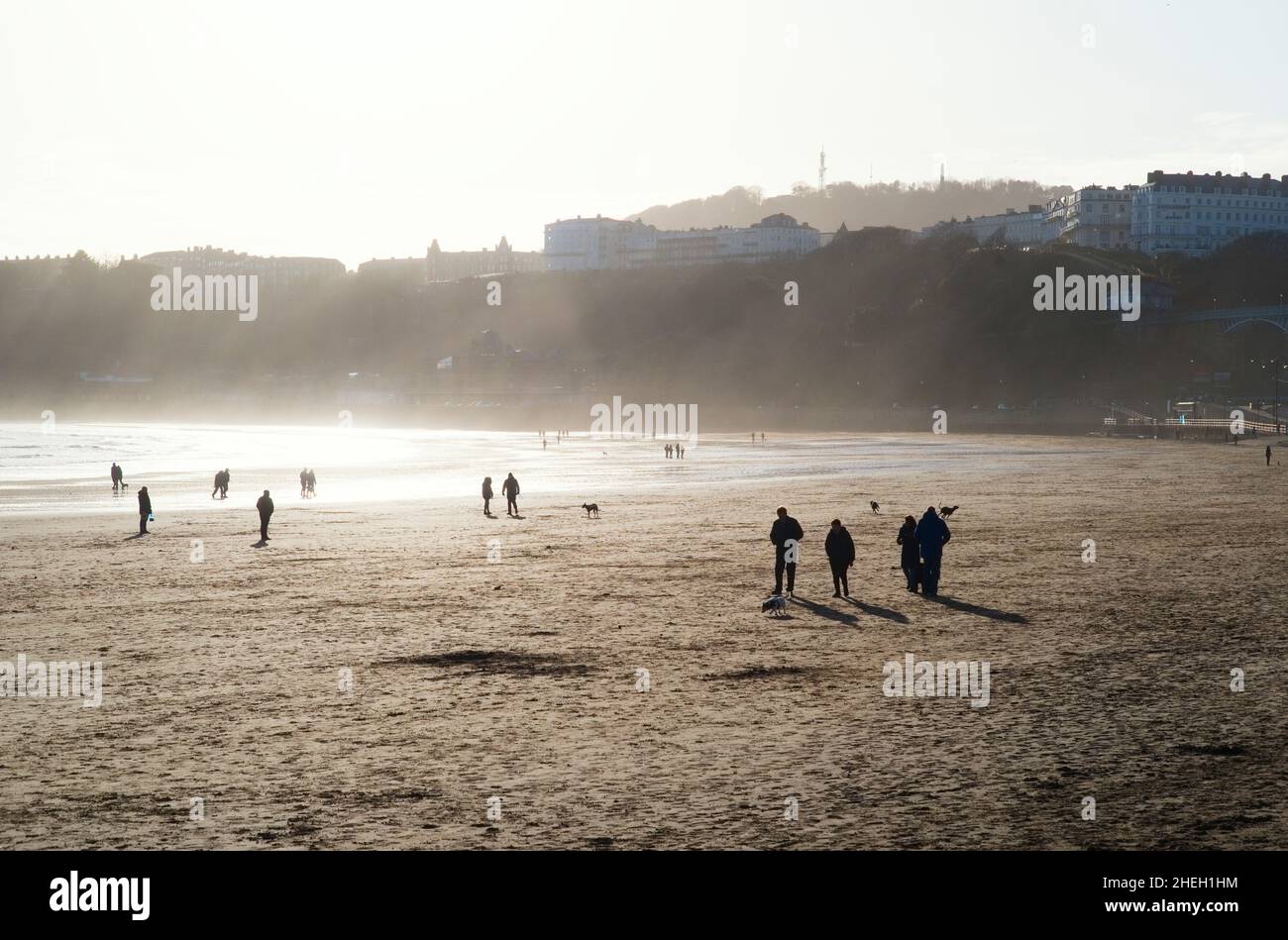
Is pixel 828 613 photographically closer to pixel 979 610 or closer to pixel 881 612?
pixel 881 612

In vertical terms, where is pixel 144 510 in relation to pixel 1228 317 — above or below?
below

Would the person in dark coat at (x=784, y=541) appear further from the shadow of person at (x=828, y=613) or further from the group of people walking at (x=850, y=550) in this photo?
the shadow of person at (x=828, y=613)

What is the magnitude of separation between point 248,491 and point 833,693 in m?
39.7

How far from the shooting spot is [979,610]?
1942 cm

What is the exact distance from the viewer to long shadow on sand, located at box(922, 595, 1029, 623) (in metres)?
18.7

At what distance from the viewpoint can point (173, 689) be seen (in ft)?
47.7

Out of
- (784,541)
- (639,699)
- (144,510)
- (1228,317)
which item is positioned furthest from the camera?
(1228,317)

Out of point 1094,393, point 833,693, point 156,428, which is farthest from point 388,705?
point 1094,393

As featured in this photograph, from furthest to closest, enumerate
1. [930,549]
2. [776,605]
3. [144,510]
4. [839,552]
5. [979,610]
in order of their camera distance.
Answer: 1. [144,510]
2. [930,549]
3. [839,552]
4. [979,610]
5. [776,605]

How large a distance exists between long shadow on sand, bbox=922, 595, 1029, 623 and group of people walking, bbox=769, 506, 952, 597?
0.40 meters

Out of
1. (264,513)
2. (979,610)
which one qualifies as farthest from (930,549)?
(264,513)

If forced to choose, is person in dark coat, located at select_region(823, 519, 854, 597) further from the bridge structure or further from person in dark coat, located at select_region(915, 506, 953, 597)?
the bridge structure

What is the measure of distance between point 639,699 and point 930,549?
865 centimetres
